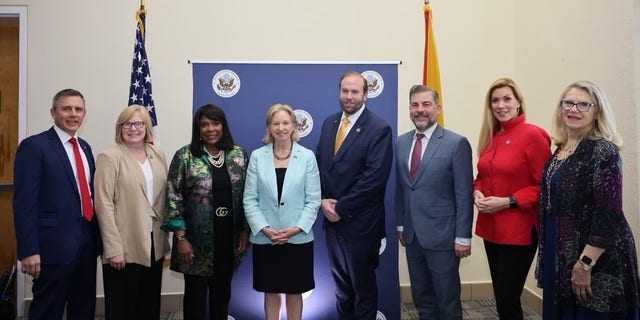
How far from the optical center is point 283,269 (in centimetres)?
261

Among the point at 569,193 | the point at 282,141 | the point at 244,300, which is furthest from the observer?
the point at 244,300

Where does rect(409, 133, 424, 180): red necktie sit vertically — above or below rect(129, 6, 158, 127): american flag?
below

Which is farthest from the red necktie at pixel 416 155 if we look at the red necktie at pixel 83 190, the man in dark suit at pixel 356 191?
the red necktie at pixel 83 190

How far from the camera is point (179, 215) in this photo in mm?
2535

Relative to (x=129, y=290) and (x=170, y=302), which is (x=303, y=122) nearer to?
(x=129, y=290)

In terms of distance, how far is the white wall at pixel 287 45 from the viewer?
3.82 metres

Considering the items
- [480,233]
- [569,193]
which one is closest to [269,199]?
[480,233]

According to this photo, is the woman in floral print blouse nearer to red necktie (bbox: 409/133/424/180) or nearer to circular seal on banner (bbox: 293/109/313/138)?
circular seal on banner (bbox: 293/109/313/138)

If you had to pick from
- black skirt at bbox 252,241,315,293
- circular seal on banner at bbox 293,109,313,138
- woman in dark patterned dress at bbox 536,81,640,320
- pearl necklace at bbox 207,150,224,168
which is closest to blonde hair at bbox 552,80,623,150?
woman in dark patterned dress at bbox 536,81,640,320

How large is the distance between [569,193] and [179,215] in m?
2.02

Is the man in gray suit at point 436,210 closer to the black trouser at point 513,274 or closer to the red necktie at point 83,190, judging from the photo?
the black trouser at point 513,274

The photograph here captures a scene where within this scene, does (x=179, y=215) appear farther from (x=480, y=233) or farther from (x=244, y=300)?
(x=480, y=233)

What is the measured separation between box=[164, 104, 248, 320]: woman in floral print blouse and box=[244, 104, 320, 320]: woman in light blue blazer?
0.12 m

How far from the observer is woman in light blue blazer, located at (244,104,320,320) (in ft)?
8.50
